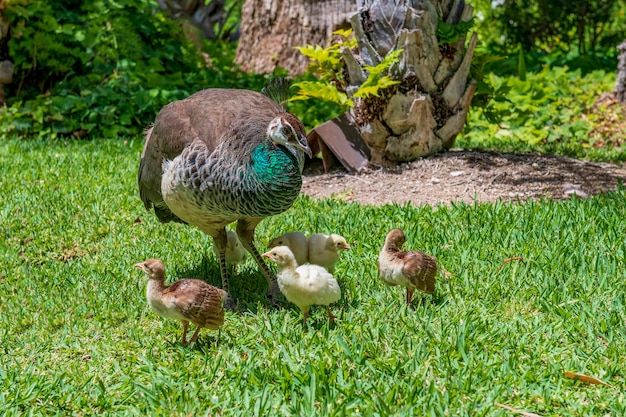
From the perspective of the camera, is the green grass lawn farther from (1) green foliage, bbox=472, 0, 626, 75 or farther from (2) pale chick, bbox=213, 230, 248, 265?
(1) green foliage, bbox=472, 0, 626, 75

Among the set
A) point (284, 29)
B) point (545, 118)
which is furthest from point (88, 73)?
point (545, 118)

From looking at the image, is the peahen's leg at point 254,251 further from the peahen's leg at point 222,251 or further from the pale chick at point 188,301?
the pale chick at point 188,301

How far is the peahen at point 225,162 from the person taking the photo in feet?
15.8

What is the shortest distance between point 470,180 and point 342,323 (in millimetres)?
3175

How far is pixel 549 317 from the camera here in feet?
15.4

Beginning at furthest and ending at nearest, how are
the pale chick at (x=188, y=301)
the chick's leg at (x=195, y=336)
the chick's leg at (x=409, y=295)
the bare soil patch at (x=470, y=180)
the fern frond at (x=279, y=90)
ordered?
1. the bare soil patch at (x=470, y=180)
2. the fern frond at (x=279, y=90)
3. the chick's leg at (x=409, y=295)
4. the chick's leg at (x=195, y=336)
5. the pale chick at (x=188, y=301)

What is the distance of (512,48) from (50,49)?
8.93 m

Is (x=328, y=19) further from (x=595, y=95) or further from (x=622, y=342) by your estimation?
(x=622, y=342)

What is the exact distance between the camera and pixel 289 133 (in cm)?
476

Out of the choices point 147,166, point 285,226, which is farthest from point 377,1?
point 147,166

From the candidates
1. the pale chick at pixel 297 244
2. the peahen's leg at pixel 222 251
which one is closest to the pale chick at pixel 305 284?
the pale chick at pixel 297 244

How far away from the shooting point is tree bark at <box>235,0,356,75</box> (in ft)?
39.0

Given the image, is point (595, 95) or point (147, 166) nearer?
point (147, 166)

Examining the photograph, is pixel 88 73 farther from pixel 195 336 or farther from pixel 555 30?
pixel 555 30
